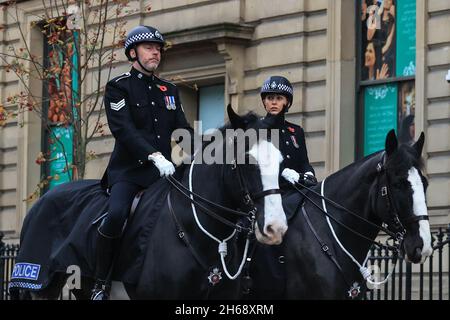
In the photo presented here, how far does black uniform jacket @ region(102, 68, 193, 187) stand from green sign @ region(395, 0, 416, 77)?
9.57m

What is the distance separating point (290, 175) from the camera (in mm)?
12641

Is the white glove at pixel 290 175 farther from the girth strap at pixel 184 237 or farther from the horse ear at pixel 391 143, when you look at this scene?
the girth strap at pixel 184 237

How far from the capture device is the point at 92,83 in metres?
27.3

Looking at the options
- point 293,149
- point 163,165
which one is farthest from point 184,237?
point 293,149

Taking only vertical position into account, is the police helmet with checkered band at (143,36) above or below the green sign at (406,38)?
below

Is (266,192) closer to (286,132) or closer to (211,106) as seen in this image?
(286,132)

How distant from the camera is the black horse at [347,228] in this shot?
11578 millimetres

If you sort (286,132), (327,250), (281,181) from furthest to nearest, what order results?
(286,132), (281,181), (327,250)

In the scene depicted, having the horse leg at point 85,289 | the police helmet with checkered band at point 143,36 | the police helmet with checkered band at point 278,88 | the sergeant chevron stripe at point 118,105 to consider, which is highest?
the police helmet with checkered band at point 143,36

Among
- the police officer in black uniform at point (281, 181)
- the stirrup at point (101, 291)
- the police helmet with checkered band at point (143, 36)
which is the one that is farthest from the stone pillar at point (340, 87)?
the stirrup at point (101, 291)

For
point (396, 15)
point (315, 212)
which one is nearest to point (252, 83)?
point (396, 15)

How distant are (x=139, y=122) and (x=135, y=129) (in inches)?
9.3

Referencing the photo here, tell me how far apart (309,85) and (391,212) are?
11.4 meters

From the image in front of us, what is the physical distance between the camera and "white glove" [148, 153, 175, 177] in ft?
→ 38.2
